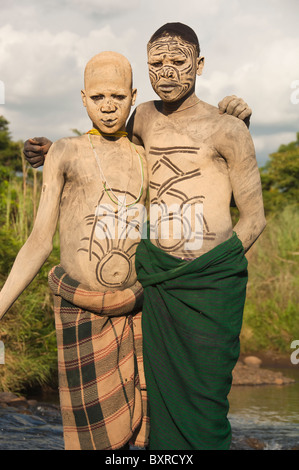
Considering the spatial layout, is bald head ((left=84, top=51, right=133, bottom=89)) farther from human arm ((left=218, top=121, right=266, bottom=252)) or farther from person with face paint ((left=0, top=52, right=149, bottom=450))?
human arm ((left=218, top=121, right=266, bottom=252))

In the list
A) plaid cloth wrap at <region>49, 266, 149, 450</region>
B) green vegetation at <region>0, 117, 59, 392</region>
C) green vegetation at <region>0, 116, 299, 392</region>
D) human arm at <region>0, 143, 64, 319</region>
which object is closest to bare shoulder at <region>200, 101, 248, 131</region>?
human arm at <region>0, 143, 64, 319</region>

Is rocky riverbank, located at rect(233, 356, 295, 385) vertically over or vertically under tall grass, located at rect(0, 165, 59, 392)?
under

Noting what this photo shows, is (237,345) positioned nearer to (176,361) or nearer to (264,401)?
(176,361)

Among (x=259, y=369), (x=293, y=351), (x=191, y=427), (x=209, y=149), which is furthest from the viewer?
(x=293, y=351)

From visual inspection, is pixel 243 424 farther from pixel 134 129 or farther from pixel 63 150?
pixel 63 150

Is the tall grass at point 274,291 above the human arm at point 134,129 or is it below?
below

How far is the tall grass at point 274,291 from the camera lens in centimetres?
1029

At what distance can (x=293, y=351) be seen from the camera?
10039 millimetres

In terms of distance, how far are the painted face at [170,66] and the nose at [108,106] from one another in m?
0.25

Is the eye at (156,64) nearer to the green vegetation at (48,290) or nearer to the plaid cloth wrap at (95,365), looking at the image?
the plaid cloth wrap at (95,365)

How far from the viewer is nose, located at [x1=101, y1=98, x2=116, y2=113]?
2.82m

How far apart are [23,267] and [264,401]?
579 centimetres

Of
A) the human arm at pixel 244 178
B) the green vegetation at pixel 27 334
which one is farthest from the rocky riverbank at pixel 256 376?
the human arm at pixel 244 178

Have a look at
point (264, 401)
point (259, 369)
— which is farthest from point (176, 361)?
point (259, 369)
